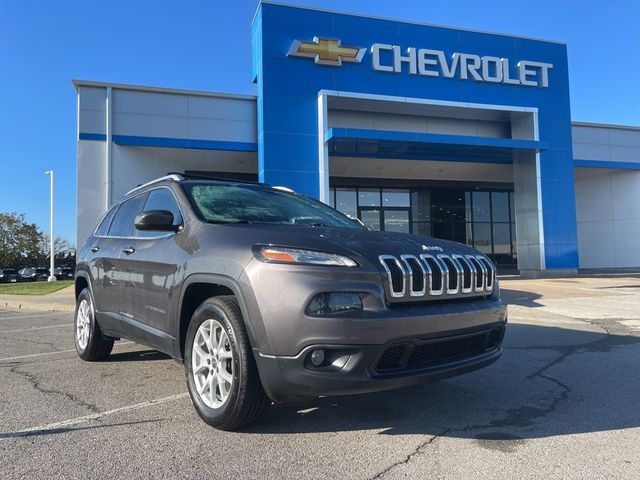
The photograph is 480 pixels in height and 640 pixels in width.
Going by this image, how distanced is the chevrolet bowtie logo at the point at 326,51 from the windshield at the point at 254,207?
13521 mm

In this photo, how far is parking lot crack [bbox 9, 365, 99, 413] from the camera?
4.10 metres

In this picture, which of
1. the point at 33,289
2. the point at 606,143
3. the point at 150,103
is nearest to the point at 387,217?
the point at 606,143

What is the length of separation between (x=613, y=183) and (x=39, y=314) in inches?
995

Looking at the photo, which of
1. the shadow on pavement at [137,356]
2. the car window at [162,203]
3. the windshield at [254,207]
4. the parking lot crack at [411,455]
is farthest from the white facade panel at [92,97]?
the parking lot crack at [411,455]

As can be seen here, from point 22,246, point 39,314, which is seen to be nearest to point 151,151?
point 39,314

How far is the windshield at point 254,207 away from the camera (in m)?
4.03

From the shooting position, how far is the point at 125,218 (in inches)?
212

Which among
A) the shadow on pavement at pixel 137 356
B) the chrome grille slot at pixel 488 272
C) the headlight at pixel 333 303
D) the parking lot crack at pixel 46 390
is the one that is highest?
the chrome grille slot at pixel 488 272

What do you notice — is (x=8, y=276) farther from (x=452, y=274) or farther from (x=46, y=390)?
(x=452, y=274)

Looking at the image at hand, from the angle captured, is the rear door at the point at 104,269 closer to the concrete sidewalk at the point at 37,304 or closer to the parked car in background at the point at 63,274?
the concrete sidewalk at the point at 37,304

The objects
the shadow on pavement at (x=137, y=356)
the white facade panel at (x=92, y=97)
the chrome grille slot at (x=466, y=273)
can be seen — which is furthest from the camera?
the white facade panel at (x=92, y=97)

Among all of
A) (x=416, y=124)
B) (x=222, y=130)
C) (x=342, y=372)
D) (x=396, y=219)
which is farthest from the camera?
(x=396, y=219)

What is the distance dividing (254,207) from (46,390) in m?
2.56

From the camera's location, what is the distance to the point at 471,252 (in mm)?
3879
